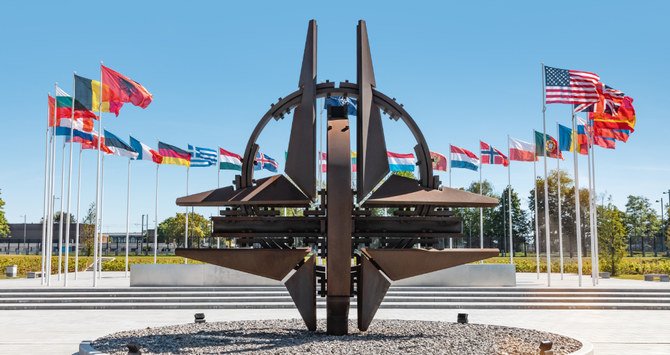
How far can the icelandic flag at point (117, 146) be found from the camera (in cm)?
3253

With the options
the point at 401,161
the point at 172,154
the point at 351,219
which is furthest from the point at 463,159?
the point at 351,219

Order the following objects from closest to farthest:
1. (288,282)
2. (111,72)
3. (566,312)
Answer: (288,282) < (566,312) < (111,72)

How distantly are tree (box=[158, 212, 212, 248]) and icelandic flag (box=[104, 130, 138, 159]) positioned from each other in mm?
51212

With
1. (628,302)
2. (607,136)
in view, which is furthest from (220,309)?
(607,136)

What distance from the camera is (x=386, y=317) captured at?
20719 mm

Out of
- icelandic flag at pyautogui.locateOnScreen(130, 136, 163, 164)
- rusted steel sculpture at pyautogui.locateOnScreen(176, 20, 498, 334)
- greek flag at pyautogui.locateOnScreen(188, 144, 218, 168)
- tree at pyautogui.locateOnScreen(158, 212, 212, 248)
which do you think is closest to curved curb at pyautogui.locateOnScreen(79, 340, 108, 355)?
rusted steel sculpture at pyautogui.locateOnScreen(176, 20, 498, 334)

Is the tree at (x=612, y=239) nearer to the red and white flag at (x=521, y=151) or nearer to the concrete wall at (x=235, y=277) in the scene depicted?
the red and white flag at (x=521, y=151)

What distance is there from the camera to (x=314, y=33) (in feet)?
46.4

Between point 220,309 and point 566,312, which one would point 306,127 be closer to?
point 220,309

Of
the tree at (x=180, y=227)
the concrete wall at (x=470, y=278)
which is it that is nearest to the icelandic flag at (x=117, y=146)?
the concrete wall at (x=470, y=278)

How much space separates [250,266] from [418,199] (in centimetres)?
376

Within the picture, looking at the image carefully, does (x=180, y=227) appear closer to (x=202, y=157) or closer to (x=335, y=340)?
(x=202, y=157)

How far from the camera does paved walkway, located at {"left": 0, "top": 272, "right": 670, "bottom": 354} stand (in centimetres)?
1487

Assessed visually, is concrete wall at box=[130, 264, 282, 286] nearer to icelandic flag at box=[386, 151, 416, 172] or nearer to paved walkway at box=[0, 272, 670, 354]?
paved walkway at box=[0, 272, 670, 354]
